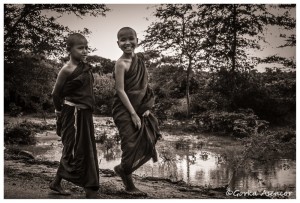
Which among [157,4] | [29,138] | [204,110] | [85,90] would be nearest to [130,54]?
[85,90]

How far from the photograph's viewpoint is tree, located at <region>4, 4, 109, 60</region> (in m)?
6.98

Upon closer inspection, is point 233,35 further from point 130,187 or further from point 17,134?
point 17,134

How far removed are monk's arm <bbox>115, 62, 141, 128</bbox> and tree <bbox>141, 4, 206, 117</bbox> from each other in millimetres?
1338

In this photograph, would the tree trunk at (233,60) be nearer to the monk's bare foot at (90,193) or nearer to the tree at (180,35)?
the tree at (180,35)

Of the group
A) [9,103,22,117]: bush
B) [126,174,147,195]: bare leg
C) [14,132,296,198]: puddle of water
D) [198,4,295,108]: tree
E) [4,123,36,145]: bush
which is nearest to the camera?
[126,174,147,195]: bare leg

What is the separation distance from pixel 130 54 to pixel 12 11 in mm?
2391

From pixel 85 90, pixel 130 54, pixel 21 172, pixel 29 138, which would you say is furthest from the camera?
pixel 29 138

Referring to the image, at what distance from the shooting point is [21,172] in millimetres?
6531

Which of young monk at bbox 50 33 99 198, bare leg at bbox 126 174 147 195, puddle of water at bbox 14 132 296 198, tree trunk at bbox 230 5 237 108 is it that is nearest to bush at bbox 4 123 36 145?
puddle of water at bbox 14 132 296 198

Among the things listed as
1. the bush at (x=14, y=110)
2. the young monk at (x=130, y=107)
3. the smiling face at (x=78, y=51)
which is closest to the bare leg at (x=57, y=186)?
the young monk at (x=130, y=107)

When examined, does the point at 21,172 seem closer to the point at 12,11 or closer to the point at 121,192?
the point at 121,192

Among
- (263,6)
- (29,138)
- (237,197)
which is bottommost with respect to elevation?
(237,197)

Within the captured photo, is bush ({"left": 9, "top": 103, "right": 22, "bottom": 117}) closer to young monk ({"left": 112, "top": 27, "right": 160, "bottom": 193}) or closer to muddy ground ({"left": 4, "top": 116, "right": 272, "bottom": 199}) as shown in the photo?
muddy ground ({"left": 4, "top": 116, "right": 272, "bottom": 199})

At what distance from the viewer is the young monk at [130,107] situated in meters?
5.71
